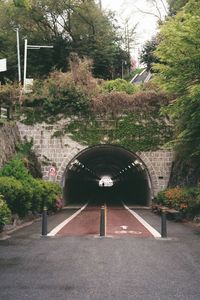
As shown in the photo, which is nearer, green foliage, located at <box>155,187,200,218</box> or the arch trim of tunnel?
green foliage, located at <box>155,187,200,218</box>

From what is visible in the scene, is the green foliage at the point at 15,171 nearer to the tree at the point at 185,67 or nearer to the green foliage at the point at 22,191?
the green foliage at the point at 22,191

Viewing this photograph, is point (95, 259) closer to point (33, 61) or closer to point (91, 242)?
point (91, 242)

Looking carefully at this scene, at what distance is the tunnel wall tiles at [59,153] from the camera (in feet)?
95.1

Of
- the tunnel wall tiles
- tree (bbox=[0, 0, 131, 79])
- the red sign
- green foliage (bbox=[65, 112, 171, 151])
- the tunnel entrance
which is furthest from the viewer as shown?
tree (bbox=[0, 0, 131, 79])

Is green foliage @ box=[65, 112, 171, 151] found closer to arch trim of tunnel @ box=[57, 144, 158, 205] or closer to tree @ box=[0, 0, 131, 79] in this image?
arch trim of tunnel @ box=[57, 144, 158, 205]

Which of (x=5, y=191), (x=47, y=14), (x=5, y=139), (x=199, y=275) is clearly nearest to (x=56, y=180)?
(x=5, y=139)

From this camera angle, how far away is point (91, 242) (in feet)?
40.7

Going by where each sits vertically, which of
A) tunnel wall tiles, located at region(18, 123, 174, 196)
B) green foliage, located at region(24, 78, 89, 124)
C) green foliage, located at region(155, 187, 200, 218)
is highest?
green foliage, located at region(24, 78, 89, 124)

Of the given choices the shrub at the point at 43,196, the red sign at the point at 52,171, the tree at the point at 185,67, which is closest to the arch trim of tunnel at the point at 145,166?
the red sign at the point at 52,171

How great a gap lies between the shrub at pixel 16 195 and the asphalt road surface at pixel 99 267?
3226mm

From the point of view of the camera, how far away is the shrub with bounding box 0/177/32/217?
54.2 feet

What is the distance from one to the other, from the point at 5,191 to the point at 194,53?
28.1ft

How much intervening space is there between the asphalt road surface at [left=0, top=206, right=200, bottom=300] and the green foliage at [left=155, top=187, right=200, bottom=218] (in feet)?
20.0

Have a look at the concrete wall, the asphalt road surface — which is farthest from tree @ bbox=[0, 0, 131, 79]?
the asphalt road surface
